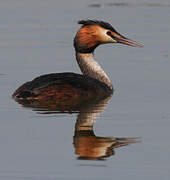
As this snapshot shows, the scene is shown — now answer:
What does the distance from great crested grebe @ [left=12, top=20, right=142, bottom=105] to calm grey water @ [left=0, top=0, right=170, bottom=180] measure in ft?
0.89

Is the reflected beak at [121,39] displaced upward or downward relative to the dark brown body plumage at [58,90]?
upward

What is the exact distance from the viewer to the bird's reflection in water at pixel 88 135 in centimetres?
1035

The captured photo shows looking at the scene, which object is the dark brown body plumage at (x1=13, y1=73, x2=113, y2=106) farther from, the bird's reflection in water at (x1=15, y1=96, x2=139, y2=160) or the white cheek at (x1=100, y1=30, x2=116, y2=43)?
the white cheek at (x1=100, y1=30, x2=116, y2=43)

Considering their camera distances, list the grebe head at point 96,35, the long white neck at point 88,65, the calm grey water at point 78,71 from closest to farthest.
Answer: the calm grey water at point 78,71
the grebe head at point 96,35
the long white neck at point 88,65

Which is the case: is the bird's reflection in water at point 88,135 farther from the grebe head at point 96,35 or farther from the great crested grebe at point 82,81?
the grebe head at point 96,35

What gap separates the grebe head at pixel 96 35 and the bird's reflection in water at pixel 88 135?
166 cm

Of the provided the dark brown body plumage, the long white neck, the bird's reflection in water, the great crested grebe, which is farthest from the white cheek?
the bird's reflection in water

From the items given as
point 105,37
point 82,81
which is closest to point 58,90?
point 82,81

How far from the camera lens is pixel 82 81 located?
13.5 m

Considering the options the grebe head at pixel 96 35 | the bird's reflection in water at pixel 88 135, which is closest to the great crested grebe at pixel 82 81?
the grebe head at pixel 96 35

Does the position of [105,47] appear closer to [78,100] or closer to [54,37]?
[54,37]

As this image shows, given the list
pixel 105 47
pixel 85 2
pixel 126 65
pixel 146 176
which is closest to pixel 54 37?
pixel 105 47

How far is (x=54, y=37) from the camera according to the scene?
18766mm

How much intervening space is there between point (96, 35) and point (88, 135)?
13.0 feet
